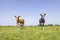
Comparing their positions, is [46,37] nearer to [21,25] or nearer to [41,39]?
[41,39]

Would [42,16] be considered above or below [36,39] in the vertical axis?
above

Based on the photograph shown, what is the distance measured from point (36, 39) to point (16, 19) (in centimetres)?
1173

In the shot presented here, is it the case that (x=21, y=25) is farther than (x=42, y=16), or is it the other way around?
(x=21, y=25)

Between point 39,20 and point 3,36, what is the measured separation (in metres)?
9.25

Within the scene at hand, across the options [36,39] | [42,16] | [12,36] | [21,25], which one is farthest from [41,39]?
[21,25]

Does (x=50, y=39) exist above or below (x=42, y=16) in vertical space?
below

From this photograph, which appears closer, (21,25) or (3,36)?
(3,36)

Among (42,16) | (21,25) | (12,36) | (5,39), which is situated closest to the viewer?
(5,39)

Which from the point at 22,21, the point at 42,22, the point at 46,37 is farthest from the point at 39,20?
the point at 46,37

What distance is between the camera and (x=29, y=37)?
15945mm

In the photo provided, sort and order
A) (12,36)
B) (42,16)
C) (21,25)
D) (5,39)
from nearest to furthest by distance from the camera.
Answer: (5,39) < (12,36) < (42,16) < (21,25)

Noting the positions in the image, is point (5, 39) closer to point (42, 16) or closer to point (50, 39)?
point (50, 39)

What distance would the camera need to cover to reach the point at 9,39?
15336 millimetres

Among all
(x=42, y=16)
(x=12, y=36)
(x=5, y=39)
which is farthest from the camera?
(x=42, y=16)
